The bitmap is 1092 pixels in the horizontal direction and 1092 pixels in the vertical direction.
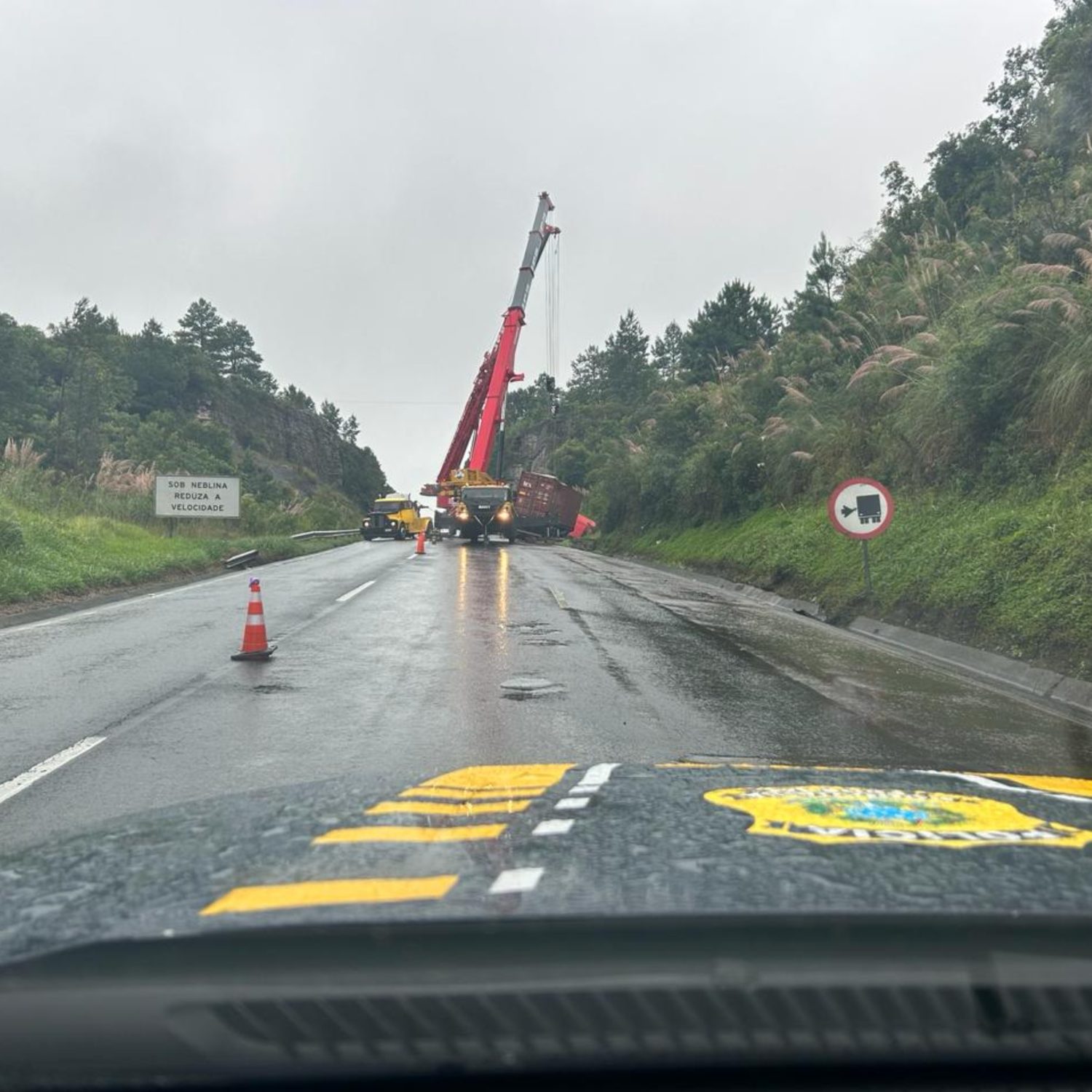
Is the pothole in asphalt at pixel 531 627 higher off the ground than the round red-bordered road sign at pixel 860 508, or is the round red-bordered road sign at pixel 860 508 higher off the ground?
the round red-bordered road sign at pixel 860 508

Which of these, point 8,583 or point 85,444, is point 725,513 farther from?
point 85,444

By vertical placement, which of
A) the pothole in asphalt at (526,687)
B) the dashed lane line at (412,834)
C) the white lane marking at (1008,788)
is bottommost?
the pothole in asphalt at (526,687)

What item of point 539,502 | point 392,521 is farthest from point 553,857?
point 392,521

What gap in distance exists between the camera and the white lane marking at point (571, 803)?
3.01 m

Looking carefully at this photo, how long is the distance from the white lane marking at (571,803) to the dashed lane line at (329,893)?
2.70 feet

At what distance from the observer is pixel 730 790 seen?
10.9 feet

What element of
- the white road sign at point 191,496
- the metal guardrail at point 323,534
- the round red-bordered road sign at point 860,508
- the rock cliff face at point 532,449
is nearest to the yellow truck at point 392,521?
the metal guardrail at point 323,534

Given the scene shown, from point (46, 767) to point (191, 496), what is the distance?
23.5 metres

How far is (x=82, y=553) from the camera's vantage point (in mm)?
20312

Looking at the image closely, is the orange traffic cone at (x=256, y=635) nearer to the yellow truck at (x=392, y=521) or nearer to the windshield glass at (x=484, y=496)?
the windshield glass at (x=484, y=496)

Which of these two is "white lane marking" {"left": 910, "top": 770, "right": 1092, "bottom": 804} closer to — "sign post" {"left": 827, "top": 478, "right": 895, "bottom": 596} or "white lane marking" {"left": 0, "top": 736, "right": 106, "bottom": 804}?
"white lane marking" {"left": 0, "top": 736, "right": 106, "bottom": 804}

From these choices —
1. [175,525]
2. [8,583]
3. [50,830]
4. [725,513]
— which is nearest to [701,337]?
[725,513]

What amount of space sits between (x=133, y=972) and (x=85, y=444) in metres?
69.5

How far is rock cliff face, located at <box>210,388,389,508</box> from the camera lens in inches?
3959
